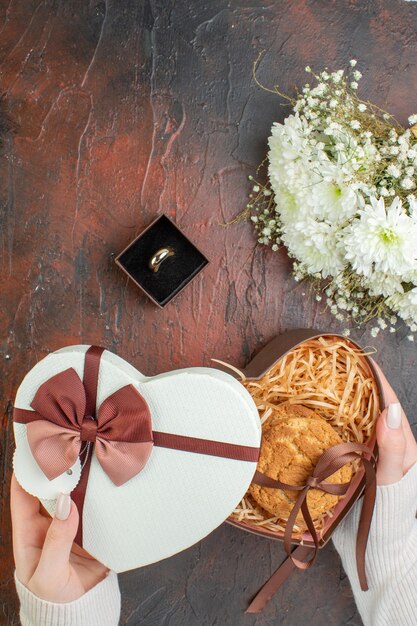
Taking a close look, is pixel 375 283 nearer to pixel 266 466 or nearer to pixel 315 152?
pixel 315 152

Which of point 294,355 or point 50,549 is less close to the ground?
point 50,549

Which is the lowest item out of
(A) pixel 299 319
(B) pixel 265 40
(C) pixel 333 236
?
(A) pixel 299 319

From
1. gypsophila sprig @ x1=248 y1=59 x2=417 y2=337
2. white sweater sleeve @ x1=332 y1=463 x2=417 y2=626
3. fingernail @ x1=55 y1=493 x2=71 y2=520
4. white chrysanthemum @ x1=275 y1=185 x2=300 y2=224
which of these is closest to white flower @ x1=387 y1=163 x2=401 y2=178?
gypsophila sprig @ x1=248 y1=59 x2=417 y2=337

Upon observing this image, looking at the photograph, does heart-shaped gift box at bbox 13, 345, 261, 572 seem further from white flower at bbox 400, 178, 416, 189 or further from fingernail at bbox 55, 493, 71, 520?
white flower at bbox 400, 178, 416, 189

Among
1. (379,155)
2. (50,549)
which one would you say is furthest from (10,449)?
(379,155)

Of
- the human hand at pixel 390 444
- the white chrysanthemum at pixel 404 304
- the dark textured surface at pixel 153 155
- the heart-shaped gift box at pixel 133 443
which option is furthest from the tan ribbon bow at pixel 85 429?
the white chrysanthemum at pixel 404 304

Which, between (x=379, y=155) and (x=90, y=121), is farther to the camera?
(x=90, y=121)

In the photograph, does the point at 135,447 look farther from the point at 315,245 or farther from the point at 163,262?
the point at 315,245

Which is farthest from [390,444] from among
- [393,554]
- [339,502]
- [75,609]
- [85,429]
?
[75,609]
